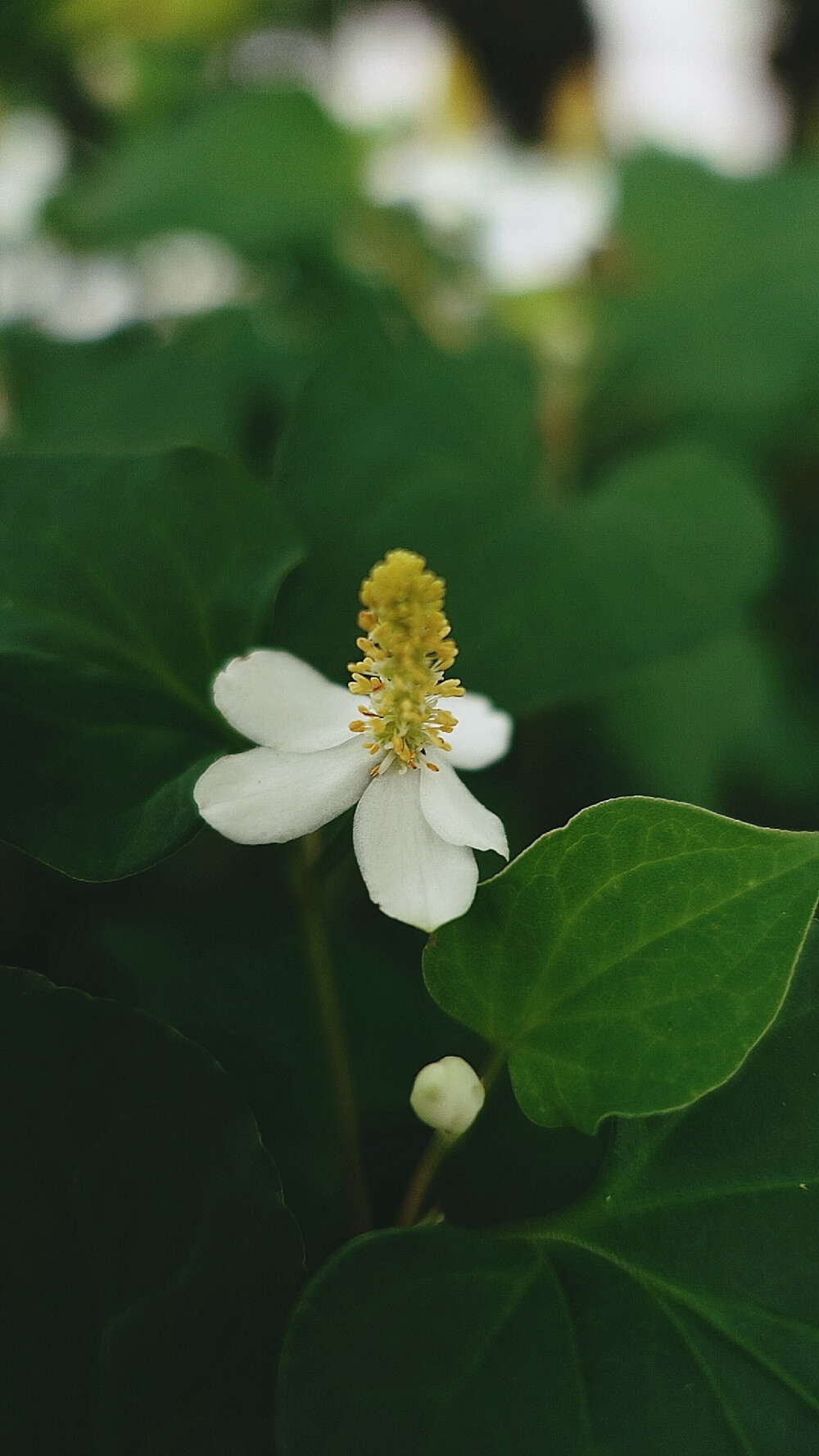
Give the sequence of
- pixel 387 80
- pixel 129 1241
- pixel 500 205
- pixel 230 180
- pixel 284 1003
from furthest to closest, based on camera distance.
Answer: pixel 387 80 < pixel 500 205 < pixel 230 180 < pixel 284 1003 < pixel 129 1241

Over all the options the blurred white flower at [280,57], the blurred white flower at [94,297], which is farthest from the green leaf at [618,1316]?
the blurred white flower at [280,57]

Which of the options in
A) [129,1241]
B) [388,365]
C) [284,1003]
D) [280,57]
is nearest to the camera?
[129,1241]

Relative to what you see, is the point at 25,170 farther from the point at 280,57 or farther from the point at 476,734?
the point at 476,734

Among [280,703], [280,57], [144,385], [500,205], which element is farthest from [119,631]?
[280,57]

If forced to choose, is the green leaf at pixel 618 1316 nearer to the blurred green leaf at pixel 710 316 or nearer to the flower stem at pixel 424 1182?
the flower stem at pixel 424 1182

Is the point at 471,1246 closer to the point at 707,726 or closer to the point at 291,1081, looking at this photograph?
the point at 291,1081

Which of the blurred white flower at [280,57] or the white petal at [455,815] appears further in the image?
the blurred white flower at [280,57]

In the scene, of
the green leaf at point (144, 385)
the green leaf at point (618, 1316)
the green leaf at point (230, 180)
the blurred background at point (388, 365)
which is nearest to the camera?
the green leaf at point (618, 1316)
